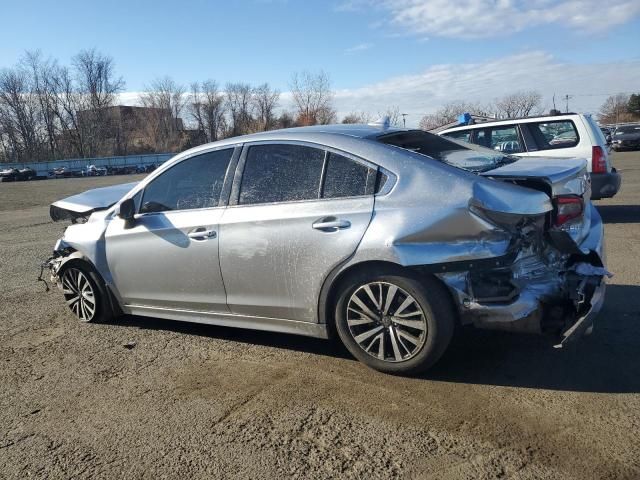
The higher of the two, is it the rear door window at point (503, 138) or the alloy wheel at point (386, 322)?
the rear door window at point (503, 138)

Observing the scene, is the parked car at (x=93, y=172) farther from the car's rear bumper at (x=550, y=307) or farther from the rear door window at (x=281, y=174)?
the car's rear bumper at (x=550, y=307)

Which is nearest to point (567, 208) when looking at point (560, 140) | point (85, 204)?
point (85, 204)

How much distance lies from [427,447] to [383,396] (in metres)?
0.59

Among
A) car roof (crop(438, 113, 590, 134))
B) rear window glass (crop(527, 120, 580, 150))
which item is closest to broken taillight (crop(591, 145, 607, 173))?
rear window glass (crop(527, 120, 580, 150))

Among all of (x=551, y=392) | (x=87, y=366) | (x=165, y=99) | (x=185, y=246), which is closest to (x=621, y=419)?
(x=551, y=392)

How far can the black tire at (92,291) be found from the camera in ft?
16.1

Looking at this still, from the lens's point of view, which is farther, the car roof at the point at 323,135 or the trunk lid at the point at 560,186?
the car roof at the point at 323,135

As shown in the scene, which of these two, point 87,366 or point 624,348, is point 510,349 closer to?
point 624,348

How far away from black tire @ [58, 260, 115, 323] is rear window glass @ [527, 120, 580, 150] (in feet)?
23.9

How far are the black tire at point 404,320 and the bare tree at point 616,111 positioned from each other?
85720mm

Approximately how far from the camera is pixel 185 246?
164 inches

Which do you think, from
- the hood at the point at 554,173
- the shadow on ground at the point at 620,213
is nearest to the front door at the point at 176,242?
the hood at the point at 554,173

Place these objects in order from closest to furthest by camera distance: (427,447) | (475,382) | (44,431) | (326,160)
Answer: (427,447) → (44,431) → (475,382) → (326,160)

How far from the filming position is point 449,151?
4.07 metres
